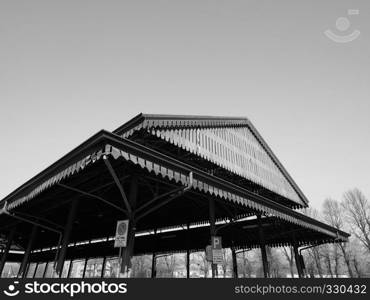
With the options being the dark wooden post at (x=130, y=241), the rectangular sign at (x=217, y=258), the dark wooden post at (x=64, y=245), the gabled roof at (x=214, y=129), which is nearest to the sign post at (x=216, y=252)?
the rectangular sign at (x=217, y=258)

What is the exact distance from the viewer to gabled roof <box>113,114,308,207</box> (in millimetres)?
10219

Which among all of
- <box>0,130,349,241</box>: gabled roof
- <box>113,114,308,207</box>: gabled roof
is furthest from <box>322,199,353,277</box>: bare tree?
<box>0,130,349,241</box>: gabled roof

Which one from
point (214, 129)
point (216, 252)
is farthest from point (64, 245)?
point (214, 129)

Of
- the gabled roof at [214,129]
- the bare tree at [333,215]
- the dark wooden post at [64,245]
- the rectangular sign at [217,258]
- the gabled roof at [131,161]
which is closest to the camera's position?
the gabled roof at [131,161]

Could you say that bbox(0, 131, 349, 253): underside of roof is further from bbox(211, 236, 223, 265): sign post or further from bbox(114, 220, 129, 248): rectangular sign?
bbox(211, 236, 223, 265): sign post

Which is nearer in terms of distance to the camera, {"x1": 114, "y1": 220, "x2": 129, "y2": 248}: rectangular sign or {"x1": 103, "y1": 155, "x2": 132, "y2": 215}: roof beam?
{"x1": 103, "y1": 155, "x2": 132, "y2": 215}: roof beam

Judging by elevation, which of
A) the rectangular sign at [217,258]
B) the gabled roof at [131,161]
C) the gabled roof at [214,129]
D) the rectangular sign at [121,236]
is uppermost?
the gabled roof at [214,129]

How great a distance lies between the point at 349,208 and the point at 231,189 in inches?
1398

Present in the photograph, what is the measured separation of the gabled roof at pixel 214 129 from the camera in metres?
10.2

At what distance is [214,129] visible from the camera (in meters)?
14.8

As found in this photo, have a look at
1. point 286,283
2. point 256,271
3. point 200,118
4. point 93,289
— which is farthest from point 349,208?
point 93,289

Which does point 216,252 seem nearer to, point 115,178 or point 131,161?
point 115,178

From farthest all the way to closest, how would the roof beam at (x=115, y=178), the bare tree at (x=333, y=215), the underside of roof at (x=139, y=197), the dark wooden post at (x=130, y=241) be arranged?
the bare tree at (x=333, y=215)
the dark wooden post at (x=130, y=241)
the underside of roof at (x=139, y=197)
the roof beam at (x=115, y=178)

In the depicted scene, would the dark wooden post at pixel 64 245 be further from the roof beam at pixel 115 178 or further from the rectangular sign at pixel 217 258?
the rectangular sign at pixel 217 258
